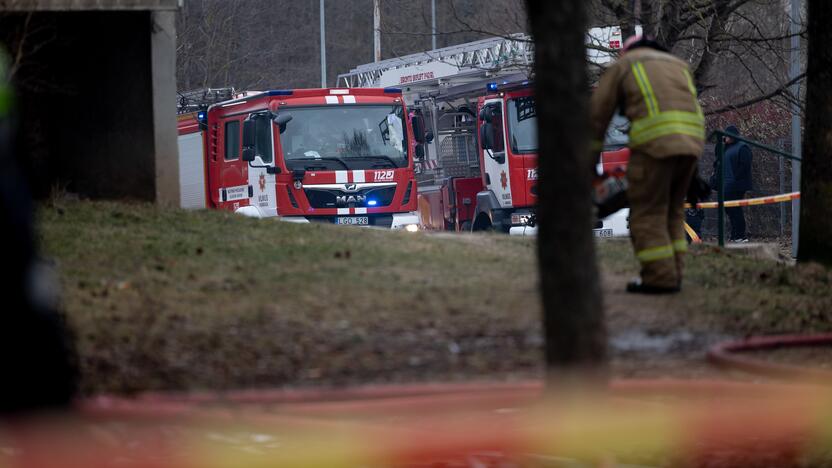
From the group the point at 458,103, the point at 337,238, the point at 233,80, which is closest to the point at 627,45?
the point at 337,238

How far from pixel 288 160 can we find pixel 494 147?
3262 mm

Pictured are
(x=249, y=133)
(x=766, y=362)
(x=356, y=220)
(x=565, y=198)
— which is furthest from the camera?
(x=356, y=220)

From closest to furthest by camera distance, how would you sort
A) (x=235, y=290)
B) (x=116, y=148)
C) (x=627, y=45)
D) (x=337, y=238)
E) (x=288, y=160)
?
(x=235, y=290), (x=627, y=45), (x=337, y=238), (x=116, y=148), (x=288, y=160)

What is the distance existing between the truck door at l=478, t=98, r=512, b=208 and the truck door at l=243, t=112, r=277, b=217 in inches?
133

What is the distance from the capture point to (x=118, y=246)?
362 inches

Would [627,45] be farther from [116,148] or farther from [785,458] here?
[116,148]

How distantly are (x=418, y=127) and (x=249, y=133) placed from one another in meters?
2.50

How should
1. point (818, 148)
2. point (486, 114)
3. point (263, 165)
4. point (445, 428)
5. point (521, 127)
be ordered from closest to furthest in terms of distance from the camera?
point (445, 428), point (818, 148), point (263, 165), point (521, 127), point (486, 114)

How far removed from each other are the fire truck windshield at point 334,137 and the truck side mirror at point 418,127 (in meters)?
0.65

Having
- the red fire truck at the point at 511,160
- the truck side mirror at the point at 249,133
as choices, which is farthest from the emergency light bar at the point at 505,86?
→ the truck side mirror at the point at 249,133

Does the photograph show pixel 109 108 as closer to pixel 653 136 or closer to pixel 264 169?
pixel 264 169

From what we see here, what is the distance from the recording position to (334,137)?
18062mm

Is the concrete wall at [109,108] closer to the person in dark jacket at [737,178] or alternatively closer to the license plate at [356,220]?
the license plate at [356,220]

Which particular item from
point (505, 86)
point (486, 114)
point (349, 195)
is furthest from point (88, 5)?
point (486, 114)
